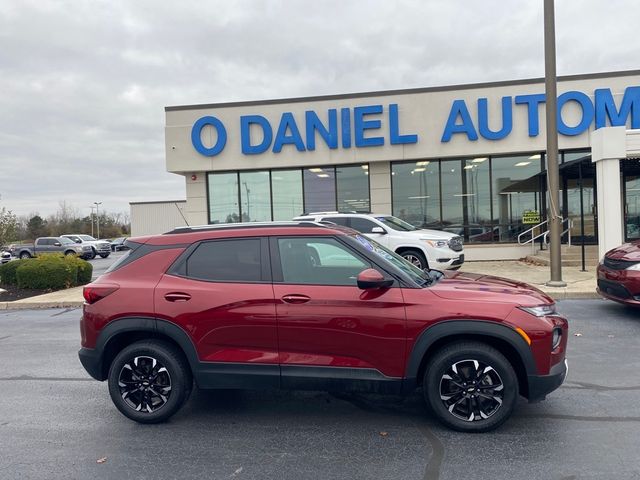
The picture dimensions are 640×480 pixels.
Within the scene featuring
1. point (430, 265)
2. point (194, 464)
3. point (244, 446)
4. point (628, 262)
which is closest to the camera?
point (194, 464)

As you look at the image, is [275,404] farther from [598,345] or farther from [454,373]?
[598,345]

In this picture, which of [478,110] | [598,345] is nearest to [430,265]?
[598,345]

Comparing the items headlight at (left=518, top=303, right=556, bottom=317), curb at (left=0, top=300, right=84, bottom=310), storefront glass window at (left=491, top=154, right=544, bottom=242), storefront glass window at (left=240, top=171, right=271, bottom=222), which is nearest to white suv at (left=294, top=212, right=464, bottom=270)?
curb at (left=0, top=300, right=84, bottom=310)

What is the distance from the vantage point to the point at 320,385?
4035 mm

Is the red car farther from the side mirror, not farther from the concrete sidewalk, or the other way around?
the side mirror

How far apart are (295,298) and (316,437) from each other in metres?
1.11

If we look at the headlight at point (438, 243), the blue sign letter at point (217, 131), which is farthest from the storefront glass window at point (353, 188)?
the headlight at point (438, 243)

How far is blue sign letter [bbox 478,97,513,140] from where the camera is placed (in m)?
16.3

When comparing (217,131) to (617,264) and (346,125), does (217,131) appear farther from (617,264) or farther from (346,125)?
(617,264)

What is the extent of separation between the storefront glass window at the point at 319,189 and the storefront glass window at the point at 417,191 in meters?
2.23

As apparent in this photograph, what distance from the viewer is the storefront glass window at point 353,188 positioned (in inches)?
722

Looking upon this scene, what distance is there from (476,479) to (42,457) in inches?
125

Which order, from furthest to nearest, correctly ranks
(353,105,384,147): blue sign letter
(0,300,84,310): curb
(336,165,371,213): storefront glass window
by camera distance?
(336,165,371,213): storefront glass window
(353,105,384,147): blue sign letter
(0,300,84,310): curb

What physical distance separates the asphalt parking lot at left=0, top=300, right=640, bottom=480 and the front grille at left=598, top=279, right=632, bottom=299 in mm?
2278
